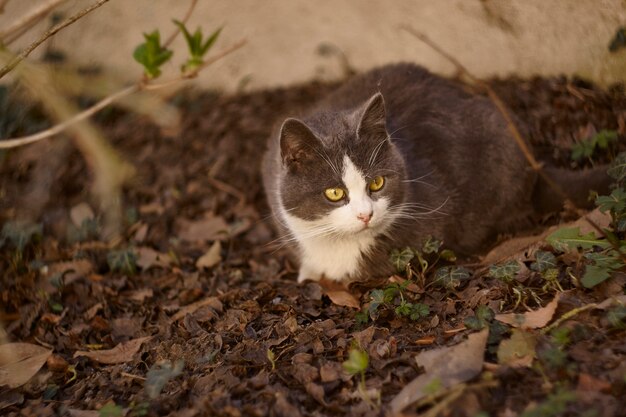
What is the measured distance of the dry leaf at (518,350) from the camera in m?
2.61

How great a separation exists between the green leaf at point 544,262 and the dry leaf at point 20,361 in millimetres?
2883

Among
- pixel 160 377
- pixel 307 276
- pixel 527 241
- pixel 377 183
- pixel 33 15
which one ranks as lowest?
pixel 527 241

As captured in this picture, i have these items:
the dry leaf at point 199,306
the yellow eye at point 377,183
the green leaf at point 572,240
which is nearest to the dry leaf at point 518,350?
the green leaf at point 572,240

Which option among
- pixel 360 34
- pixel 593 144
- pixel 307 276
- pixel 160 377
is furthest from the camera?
pixel 360 34

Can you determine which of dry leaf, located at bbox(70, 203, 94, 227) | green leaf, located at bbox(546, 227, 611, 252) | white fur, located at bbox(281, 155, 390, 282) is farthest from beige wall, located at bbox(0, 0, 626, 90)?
white fur, located at bbox(281, 155, 390, 282)

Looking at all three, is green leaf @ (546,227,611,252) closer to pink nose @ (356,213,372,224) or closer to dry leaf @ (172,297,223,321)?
pink nose @ (356,213,372,224)

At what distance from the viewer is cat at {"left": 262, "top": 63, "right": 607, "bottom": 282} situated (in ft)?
11.6

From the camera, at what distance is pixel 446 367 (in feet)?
8.58

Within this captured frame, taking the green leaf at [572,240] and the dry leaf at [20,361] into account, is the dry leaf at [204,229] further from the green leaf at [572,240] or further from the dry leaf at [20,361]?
the green leaf at [572,240]

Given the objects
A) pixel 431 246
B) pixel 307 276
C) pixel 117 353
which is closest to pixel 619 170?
pixel 431 246

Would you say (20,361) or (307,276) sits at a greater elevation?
(20,361)

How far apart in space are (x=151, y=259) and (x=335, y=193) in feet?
6.27

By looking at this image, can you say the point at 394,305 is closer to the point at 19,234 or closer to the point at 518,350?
the point at 518,350

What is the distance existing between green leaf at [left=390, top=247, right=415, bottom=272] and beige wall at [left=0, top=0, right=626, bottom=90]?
2.04m
